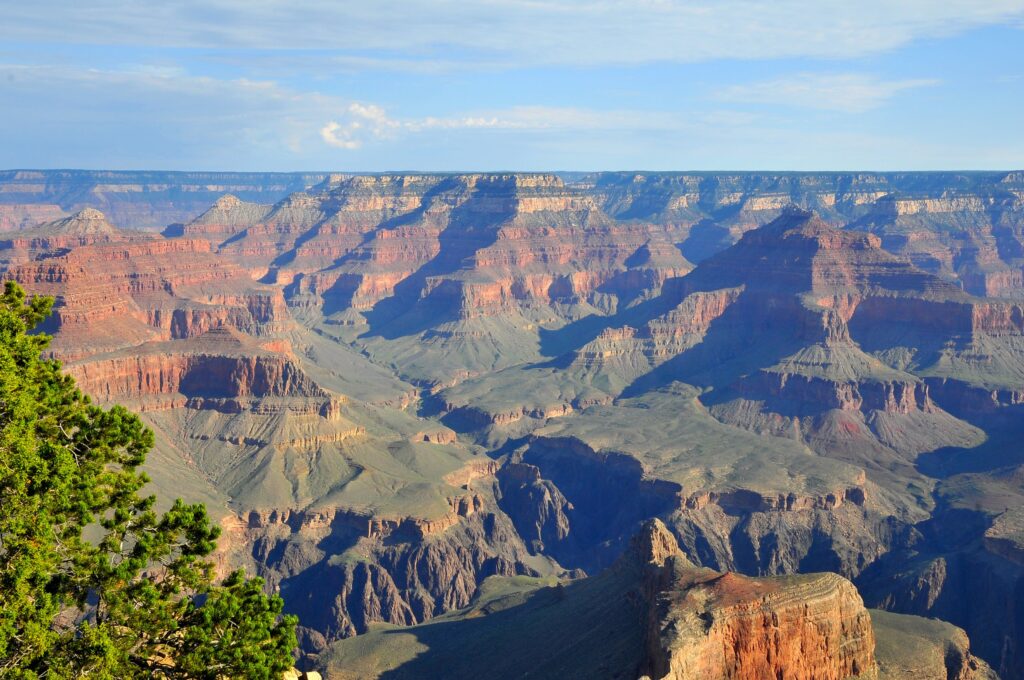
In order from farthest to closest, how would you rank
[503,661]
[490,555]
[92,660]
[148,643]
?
[490,555]
[503,661]
[148,643]
[92,660]

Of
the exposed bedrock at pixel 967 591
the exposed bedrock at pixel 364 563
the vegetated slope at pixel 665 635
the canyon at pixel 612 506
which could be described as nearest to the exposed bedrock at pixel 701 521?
the canyon at pixel 612 506

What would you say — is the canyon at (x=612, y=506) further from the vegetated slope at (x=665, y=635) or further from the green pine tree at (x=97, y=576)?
the green pine tree at (x=97, y=576)

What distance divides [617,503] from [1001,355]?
93463mm

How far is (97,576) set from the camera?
33844mm

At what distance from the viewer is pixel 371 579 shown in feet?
409

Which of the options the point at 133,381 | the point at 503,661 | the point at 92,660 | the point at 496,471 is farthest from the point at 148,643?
the point at 496,471

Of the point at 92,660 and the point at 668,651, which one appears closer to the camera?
the point at 92,660

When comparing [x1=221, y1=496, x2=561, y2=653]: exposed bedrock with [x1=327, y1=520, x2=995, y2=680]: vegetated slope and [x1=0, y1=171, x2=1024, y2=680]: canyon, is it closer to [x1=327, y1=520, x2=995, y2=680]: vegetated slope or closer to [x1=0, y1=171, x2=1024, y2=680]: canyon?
[x1=0, y1=171, x2=1024, y2=680]: canyon

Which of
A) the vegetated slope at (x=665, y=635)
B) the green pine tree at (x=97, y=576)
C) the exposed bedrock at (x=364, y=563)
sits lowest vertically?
the exposed bedrock at (x=364, y=563)

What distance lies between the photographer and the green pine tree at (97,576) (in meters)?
32.2

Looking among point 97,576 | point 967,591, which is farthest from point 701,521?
point 97,576

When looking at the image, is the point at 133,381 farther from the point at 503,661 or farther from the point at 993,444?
the point at 993,444

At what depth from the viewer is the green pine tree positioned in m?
32.2

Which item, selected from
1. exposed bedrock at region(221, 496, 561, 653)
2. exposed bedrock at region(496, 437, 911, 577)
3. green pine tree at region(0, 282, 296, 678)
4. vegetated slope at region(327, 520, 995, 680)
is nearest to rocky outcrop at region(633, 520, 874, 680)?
vegetated slope at region(327, 520, 995, 680)
